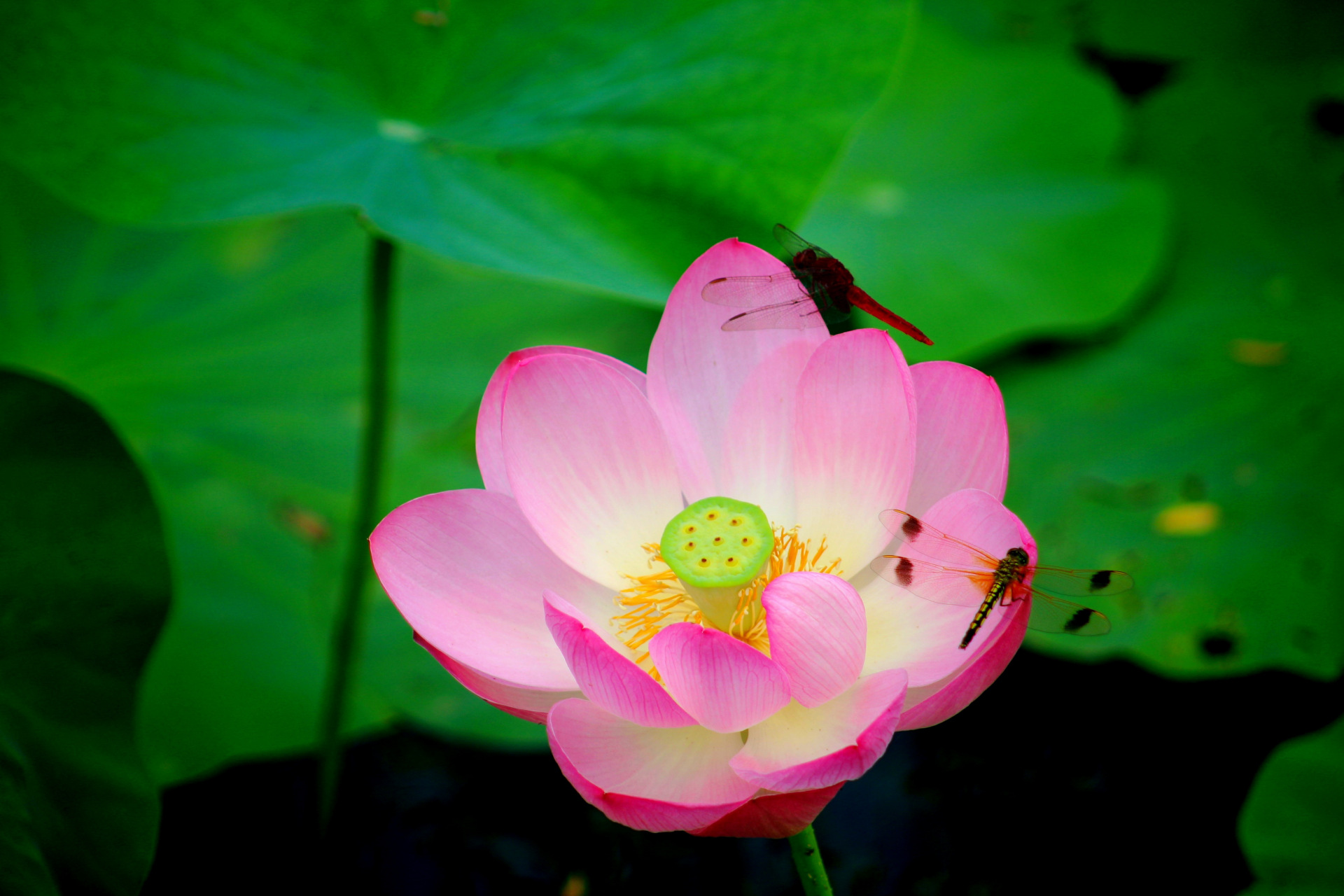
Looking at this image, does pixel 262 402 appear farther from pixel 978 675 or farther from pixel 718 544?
pixel 978 675

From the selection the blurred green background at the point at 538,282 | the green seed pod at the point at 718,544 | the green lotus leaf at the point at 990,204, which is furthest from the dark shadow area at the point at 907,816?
the green lotus leaf at the point at 990,204

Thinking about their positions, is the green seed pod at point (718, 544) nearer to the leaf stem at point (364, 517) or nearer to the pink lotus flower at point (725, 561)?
the pink lotus flower at point (725, 561)

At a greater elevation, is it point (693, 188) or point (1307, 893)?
point (693, 188)

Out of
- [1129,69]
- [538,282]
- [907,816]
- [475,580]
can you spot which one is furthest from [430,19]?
[1129,69]

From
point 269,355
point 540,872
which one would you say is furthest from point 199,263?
point 540,872

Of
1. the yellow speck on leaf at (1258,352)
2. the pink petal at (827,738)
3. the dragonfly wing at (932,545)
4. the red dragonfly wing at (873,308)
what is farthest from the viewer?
the yellow speck on leaf at (1258,352)

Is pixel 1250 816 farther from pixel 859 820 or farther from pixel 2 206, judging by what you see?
pixel 2 206

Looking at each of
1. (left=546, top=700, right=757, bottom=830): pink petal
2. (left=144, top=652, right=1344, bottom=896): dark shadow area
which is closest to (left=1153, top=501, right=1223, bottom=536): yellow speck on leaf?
(left=144, top=652, right=1344, bottom=896): dark shadow area
